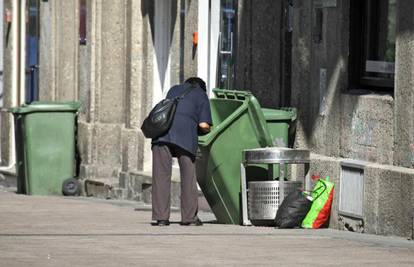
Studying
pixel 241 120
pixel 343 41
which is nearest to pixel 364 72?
pixel 343 41

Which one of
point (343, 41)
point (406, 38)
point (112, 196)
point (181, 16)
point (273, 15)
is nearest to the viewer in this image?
point (406, 38)

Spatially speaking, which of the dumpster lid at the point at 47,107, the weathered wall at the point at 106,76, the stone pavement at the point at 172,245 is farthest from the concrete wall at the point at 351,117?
the dumpster lid at the point at 47,107

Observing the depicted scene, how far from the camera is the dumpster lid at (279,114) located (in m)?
15.0

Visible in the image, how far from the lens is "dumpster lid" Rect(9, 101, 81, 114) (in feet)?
68.0

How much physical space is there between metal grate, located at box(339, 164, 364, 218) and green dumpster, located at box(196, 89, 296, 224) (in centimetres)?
82

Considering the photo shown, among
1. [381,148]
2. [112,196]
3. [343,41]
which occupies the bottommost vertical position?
[112,196]

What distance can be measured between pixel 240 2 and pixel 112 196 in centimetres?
475

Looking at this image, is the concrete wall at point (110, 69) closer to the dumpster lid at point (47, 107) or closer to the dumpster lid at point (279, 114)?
the dumpster lid at point (47, 107)

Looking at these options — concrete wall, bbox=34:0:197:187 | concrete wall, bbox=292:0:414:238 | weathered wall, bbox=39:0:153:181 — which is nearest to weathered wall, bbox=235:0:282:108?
concrete wall, bbox=292:0:414:238

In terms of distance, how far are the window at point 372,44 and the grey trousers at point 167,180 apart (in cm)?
177

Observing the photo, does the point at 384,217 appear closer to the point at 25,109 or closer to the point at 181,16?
the point at 181,16

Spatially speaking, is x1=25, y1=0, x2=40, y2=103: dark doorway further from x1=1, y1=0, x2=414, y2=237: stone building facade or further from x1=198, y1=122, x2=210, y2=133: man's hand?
x1=198, y1=122, x2=210, y2=133: man's hand

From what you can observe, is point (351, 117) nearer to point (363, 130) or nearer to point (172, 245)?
point (363, 130)

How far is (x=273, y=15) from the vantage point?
16.0 m
